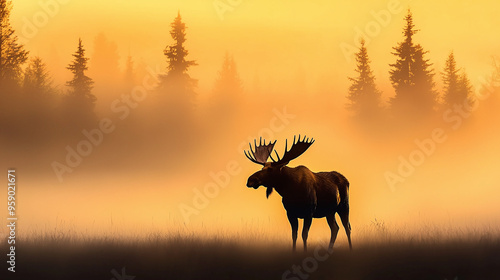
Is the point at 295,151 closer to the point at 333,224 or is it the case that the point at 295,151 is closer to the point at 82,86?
the point at 333,224

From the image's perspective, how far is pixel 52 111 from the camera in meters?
52.1

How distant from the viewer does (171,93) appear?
52281 millimetres

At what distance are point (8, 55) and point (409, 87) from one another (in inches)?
1166

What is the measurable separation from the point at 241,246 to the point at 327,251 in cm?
217

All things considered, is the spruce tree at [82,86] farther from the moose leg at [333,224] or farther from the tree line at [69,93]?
the moose leg at [333,224]

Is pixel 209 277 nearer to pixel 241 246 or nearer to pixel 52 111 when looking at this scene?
pixel 241 246

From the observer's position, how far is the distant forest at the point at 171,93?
47938 mm

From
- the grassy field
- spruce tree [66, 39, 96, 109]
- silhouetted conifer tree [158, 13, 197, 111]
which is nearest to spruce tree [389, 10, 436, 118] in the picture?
silhouetted conifer tree [158, 13, 197, 111]

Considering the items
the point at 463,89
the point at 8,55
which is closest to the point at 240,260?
the point at 8,55

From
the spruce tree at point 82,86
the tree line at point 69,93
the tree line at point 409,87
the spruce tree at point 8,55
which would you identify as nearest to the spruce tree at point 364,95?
the tree line at point 409,87

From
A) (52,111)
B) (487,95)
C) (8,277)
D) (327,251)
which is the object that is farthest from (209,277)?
(487,95)
